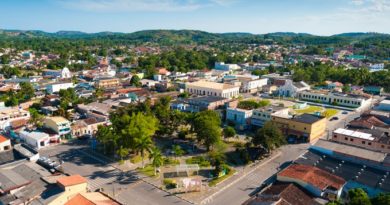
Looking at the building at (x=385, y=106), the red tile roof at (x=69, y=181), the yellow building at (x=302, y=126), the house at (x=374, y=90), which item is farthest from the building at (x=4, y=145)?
the house at (x=374, y=90)

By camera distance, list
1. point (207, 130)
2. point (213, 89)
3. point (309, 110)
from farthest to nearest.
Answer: point (213, 89) → point (309, 110) → point (207, 130)

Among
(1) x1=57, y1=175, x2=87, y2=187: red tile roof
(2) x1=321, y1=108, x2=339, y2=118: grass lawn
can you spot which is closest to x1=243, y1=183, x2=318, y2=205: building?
(1) x1=57, y1=175, x2=87, y2=187: red tile roof

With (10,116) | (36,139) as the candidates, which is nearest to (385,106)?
(36,139)

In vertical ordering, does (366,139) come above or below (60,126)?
above

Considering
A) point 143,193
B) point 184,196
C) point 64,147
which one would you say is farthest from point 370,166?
point 64,147

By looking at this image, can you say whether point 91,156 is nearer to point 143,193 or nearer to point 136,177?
point 136,177

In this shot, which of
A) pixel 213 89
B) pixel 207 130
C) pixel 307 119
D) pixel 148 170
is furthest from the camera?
pixel 213 89

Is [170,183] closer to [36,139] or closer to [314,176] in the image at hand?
[314,176]

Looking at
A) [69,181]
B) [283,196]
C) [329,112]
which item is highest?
[69,181]

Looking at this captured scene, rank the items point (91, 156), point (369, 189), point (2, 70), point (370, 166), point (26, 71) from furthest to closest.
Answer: point (26, 71), point (2, 70), point (91, 156), point (370, 166), point (369, 189)
